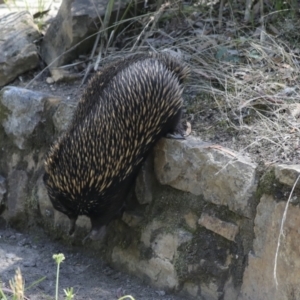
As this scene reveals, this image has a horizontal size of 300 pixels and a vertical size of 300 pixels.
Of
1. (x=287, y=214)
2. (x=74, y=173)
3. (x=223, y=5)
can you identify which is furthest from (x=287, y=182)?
(x=223, y=5)

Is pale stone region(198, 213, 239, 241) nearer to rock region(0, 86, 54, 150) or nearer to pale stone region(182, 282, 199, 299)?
pale stone region(182, 282, 199, 299)

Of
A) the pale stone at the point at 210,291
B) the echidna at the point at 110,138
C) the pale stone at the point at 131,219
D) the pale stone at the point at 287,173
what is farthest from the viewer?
the pale stone at the point at 131,219

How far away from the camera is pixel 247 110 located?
4852 mm

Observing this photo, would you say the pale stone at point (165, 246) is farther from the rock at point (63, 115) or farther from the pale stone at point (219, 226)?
the rock at point (63, 115)

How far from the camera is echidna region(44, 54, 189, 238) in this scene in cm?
449

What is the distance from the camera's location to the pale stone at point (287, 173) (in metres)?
3.97

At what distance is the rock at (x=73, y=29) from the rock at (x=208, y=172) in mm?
1657

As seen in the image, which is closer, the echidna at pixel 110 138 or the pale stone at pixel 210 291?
the pale stone at pixel 210 291

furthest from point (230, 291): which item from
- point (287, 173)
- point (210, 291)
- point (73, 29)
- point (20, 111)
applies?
point (73, 29)

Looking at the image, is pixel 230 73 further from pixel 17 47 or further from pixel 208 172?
pixel 17 47

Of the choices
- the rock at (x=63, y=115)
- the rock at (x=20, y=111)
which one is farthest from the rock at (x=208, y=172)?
the rock at (x=20, y=111)

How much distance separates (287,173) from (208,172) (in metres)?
0.60

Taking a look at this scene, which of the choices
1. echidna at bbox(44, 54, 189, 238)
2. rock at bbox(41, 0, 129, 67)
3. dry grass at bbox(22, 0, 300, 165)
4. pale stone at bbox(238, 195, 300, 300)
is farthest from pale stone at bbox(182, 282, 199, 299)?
rock at bbox(41, 0, 129, 67)

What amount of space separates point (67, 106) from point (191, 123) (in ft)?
3.52
